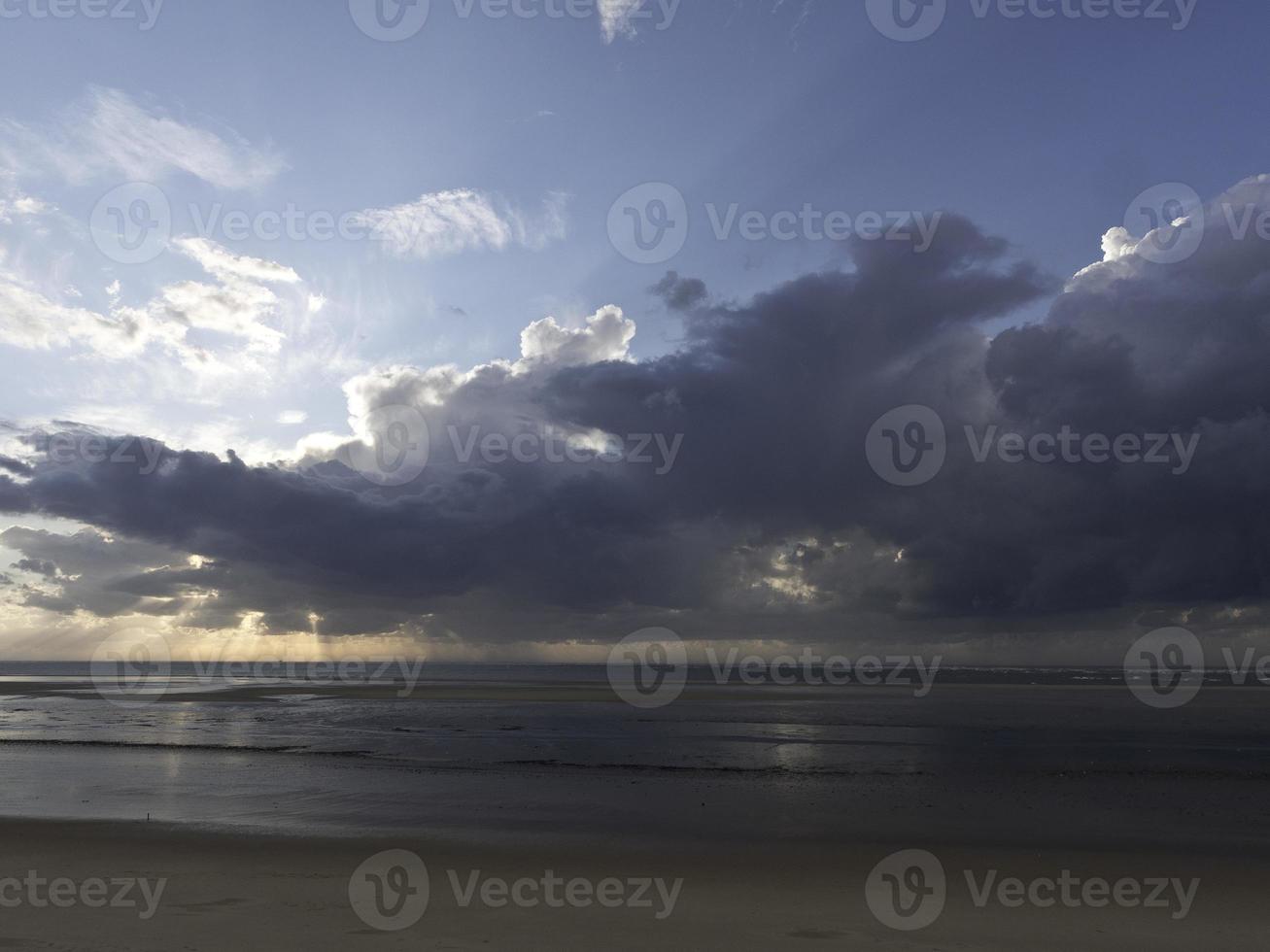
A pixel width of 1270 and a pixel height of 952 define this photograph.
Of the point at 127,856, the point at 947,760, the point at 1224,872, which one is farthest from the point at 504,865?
the point at 947,760

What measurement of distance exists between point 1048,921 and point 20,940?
15.6 m

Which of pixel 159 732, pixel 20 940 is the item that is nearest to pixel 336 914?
pixel 20 940

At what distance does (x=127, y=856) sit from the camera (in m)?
17.9

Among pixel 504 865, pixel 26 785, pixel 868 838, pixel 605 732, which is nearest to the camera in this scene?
pixel 504 865

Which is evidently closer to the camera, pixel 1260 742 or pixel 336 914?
pixel 336 914

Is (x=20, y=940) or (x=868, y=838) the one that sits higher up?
(x=868, y=838)

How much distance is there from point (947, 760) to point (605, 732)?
18.4 m

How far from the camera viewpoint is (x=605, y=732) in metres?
46.3

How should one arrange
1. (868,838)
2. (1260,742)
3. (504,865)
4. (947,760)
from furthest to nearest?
(1260,742), (947,760), (868,838), (504,865)

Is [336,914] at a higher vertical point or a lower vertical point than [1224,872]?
lower

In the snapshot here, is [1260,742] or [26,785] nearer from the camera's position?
[26,785]

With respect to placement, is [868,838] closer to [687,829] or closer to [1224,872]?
[687,829]

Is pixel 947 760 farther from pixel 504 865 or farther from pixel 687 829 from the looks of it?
pixel 504 865

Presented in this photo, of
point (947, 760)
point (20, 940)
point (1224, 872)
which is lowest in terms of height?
point (20, 940)
